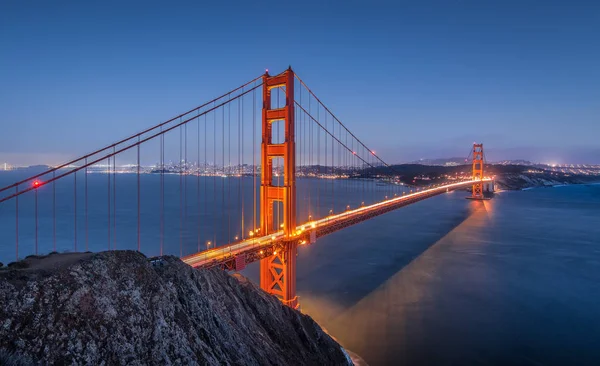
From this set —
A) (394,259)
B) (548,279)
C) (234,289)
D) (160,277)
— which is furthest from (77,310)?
(548,279)

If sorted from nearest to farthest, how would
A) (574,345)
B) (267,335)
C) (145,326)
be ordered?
(145,326), (267,335), (574,345)

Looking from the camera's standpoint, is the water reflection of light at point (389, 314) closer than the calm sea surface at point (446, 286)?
Yes

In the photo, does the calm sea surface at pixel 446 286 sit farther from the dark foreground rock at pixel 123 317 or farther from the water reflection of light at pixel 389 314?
the dark foreground rock at pixel 123 317

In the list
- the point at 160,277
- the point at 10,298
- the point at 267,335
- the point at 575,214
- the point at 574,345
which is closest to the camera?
the point at 10,298

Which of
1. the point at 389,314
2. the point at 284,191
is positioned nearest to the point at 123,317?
the point at 284,191

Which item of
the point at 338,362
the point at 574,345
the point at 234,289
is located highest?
the point at 234,289

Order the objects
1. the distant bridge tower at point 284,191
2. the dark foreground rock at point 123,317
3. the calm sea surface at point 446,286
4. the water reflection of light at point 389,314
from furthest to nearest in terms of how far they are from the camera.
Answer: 1. the distant bridge tower at point 284,191
2. the calm sea surface at point 446,286
3. the water reflection of light at point 389,314
4. the dark foreground rock at point 123,317

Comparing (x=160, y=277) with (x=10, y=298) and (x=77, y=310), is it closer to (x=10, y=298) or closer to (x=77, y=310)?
(x=77, y=310)

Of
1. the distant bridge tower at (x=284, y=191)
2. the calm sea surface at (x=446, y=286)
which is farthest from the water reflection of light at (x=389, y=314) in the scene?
the distant bridge tower at (x=284, y=191)
